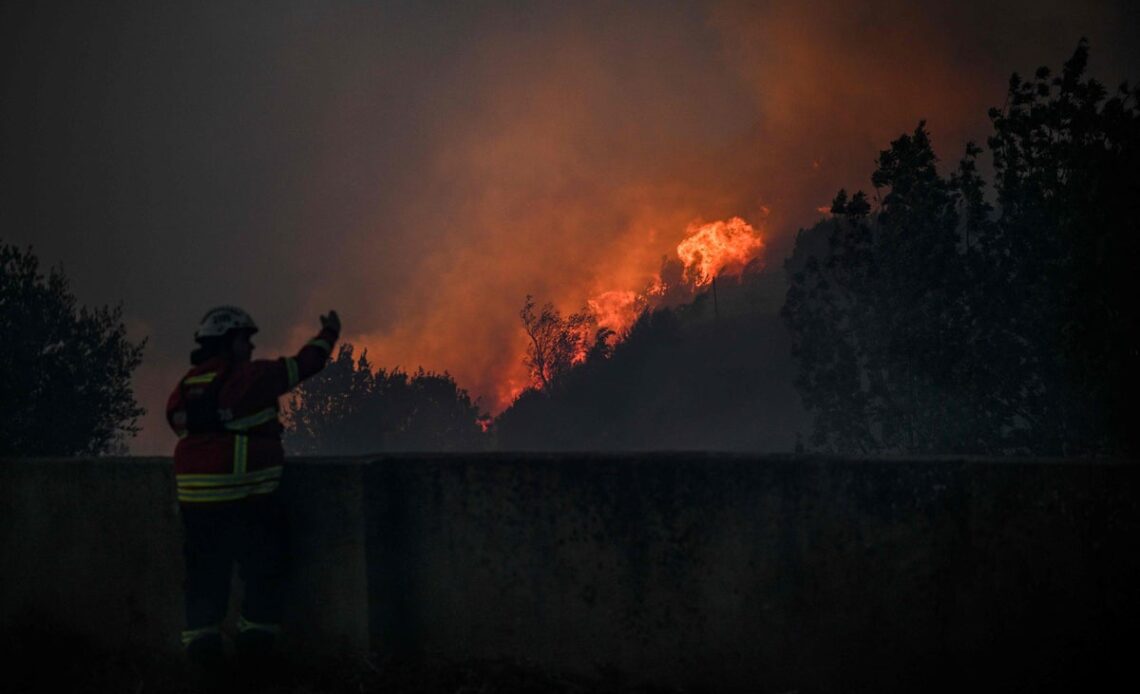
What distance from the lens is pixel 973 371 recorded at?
1864 centimetres

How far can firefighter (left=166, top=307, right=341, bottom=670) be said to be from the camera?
13.0 feet

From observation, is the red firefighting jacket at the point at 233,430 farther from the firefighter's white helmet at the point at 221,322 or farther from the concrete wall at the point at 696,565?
the concrete wall at the point at 696,565

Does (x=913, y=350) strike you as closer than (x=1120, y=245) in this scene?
No

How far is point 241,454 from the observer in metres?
4.01

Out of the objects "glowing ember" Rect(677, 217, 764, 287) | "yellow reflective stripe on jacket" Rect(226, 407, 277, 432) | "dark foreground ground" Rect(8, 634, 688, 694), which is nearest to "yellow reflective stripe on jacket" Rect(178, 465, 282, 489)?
"yellow reflective stripe on jacket" Rect(226, 407, 277, 432)

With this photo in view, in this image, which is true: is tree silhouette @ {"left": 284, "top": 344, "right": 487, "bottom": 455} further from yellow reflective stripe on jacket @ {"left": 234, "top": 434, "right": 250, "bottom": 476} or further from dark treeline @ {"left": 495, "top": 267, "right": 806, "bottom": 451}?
yellow reflective stripe on jacket @ {"left": 234, "top": 434, "right": 250, "bottom": 476}

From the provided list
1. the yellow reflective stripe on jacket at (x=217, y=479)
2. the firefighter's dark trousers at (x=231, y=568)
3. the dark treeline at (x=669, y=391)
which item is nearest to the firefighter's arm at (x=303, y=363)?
the yellow reflective stripe on jacket at (x=217, y=479)

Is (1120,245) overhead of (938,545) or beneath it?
overhead

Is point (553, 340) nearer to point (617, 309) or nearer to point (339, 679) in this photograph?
point (617, 309)

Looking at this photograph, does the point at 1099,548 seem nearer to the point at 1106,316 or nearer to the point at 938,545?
the point at 938,545

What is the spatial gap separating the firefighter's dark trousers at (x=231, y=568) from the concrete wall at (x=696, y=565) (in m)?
0.23

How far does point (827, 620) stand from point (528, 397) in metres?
78.9

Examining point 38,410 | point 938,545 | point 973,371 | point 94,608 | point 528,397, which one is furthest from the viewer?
point 528,397

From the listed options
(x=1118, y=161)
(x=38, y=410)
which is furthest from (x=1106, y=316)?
(x=38, y=410)
